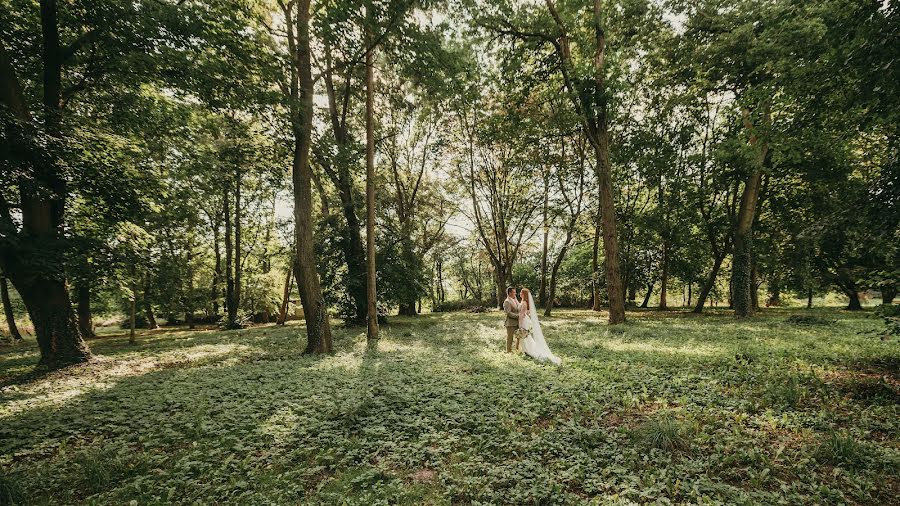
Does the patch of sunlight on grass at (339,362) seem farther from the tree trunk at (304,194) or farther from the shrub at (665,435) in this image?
the shrub at (665,435)

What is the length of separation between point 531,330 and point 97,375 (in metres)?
13.8

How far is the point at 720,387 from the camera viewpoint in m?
7.37

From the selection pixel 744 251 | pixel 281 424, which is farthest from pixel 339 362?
pixel 744 251

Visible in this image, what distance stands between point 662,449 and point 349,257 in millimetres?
19632

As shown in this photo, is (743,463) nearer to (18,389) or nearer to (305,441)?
(305,441)

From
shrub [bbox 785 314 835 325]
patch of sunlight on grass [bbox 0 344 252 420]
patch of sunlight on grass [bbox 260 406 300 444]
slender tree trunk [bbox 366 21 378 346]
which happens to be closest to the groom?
slender tree trunk [bbox 366 21 378 346]

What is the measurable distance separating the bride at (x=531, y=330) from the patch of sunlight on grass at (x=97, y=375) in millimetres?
10849

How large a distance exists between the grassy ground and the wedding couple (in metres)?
1.44

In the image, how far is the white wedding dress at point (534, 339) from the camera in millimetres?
11719

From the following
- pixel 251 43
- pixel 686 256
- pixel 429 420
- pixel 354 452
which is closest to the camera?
pixel 354 452

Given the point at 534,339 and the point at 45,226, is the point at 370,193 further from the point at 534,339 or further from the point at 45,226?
the point at 45,226

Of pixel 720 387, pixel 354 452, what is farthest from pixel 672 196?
pixel 354 452

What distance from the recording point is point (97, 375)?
11227mm

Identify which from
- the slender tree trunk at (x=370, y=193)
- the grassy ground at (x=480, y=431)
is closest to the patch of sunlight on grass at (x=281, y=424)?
the grassy ground at (x=480, y=431)
